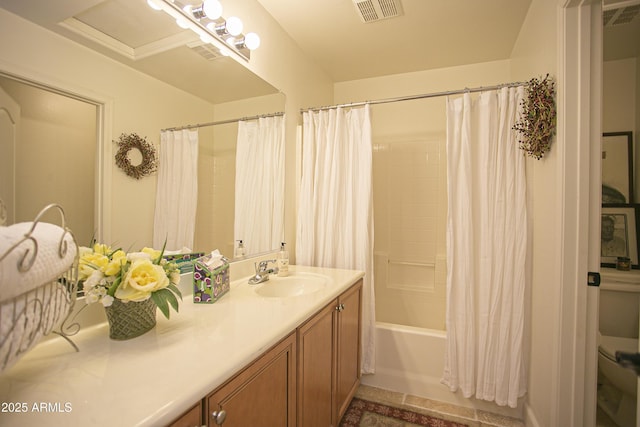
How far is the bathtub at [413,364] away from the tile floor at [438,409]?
1.3 inches

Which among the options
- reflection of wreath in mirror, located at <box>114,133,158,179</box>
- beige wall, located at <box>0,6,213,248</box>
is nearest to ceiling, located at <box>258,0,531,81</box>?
beige wall, located at <box>0,6,213,248</box>

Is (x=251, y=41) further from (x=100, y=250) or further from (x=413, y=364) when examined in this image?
(x=413, y=364)

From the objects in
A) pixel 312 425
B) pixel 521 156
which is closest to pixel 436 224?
pixel 521 156

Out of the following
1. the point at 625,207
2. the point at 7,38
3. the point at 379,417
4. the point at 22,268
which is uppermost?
the point at 7,38

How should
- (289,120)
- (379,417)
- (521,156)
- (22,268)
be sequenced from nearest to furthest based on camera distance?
(22,268), (521,156), (379,417), (289,120)

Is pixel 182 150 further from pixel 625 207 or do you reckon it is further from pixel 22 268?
pixel 625 207

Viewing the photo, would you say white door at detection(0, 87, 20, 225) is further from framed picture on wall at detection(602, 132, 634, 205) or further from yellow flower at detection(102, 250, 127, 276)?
framed picture on wall at detection(602, 132, 634, 205)

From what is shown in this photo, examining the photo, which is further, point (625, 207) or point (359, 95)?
point (359, 95)

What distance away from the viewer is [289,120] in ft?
6.82

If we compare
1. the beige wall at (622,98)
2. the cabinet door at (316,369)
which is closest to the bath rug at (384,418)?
the cabinet door at (316,369)

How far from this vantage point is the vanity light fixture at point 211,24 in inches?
48.7

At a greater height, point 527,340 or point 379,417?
point 527,340

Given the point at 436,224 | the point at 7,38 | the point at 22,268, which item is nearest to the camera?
the point at 22,268

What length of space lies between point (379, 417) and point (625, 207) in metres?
2.37
